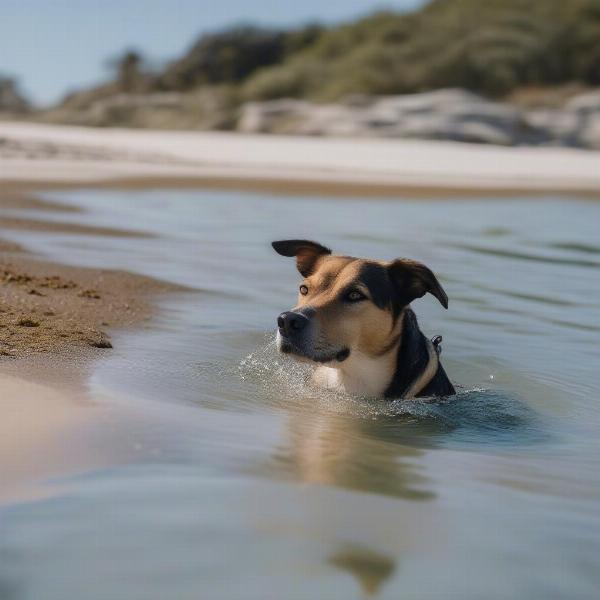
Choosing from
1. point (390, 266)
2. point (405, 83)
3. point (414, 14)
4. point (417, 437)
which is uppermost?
point (414, 14)

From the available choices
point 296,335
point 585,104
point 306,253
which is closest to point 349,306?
point 296,335

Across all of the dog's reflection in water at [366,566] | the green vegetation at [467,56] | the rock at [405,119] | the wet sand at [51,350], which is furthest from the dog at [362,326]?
the green vegetation at [467,56]

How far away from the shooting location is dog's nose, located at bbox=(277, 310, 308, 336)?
20.0ft

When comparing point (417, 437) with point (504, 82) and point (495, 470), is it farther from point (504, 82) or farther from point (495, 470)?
point (504, 82)

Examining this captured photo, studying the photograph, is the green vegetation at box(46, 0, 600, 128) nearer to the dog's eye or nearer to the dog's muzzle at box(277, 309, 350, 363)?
the dog's eye

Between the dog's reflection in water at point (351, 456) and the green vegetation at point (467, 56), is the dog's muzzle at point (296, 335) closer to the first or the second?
the dog's reflection in water at point (351, 456)

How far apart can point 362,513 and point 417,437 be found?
177cm

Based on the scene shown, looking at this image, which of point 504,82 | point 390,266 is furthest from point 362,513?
point 504,82

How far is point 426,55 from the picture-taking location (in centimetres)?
4822

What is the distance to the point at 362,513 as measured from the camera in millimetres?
4133

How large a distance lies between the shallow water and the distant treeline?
36.5 m

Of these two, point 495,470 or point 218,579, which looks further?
point 495,470

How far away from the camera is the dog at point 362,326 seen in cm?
627

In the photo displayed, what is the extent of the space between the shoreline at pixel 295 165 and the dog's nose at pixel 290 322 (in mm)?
12441
